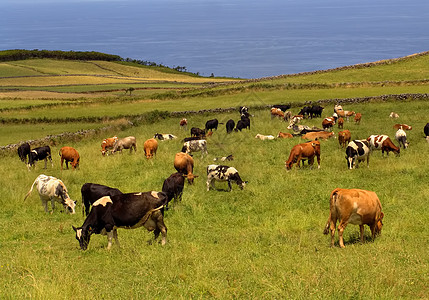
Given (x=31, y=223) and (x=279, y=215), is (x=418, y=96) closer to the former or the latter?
(x=279, y=215)

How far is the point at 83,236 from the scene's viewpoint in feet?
43.8

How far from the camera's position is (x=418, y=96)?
152 feet

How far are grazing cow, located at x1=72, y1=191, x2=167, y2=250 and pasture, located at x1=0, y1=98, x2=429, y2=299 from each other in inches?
20.6

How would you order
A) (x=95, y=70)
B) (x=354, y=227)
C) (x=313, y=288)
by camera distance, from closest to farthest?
(x=313, y=288), (x=354, y=227), (x=95, y=70)

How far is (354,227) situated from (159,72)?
114m

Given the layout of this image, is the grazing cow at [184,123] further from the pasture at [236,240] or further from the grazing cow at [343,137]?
the grazing cow at [343,137]

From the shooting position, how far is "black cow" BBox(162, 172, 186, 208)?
62.9ft

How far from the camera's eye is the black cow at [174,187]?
19.2 m

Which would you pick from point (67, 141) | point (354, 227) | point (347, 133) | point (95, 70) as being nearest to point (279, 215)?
point (354, 227)

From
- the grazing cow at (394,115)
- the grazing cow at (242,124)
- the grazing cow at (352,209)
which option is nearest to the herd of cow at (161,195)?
the grazing cow at (352,209)

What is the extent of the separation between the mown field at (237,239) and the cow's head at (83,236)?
11.0 inches

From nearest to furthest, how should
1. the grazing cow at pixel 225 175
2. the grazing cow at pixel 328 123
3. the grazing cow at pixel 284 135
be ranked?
the grazing cow at pixel 225 175
the grazing cow at pixel 284 135
the grazing cow at pixel 328 123

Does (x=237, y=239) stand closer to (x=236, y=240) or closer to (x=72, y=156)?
(x=236, y=240)

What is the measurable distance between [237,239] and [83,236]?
4.28 meters
